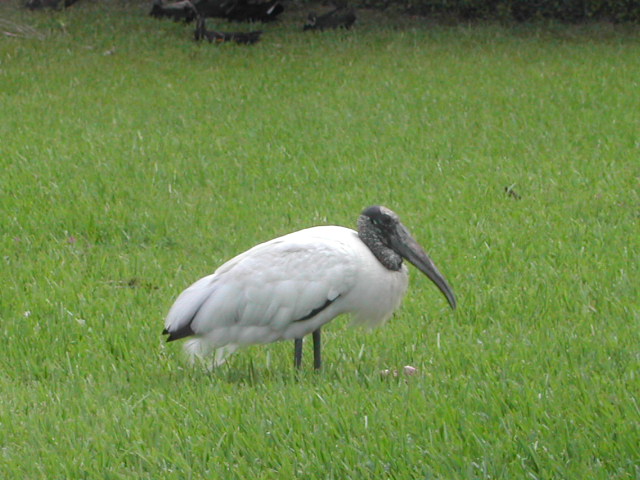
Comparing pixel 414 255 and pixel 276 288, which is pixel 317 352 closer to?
pixel 276 288

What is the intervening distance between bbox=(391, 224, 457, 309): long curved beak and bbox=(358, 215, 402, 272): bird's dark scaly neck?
4 cm

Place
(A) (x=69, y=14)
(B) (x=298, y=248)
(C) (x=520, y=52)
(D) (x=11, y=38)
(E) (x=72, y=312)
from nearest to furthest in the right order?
(B) (x=298, y=248) → (E) (x=72, y=312) → (C) (x=520, y=52) → (D) (x=11, y=38) → (A) (x=69, y=14)

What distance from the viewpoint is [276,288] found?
16.1 ft

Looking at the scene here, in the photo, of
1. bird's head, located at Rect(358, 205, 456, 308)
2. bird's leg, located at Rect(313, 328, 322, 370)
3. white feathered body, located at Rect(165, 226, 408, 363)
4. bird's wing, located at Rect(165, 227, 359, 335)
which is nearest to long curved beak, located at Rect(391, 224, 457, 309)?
bird's head, located at Rect(358, 205, 456, 308)

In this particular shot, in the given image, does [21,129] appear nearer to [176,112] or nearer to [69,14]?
[176,112]

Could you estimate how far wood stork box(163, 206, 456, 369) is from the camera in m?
4.89

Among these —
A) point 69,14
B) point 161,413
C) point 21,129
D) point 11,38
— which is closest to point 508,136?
point 21,129

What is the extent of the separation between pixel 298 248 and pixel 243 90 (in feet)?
25.9

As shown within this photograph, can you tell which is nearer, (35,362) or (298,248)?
(298,248)

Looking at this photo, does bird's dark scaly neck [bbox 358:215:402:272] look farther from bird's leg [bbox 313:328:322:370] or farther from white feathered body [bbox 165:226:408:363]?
bird's leg [bbox 313:328:322:370]

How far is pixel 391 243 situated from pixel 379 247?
6cm

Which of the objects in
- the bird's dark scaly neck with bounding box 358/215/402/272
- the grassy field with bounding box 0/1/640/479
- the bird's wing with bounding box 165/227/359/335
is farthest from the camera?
the bird's dark scaly neck with bounding box 358/215/402/272

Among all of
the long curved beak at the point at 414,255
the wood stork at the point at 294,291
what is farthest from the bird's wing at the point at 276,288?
the long curved beak at the point at 414,255

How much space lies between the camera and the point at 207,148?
1017cm
